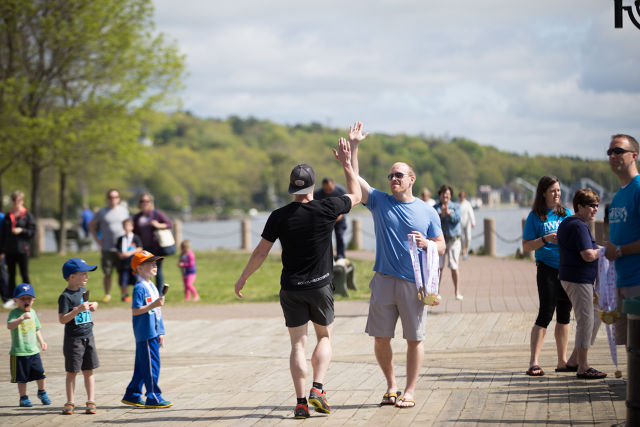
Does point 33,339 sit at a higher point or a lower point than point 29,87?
lower

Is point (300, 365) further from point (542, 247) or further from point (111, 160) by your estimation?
point (111, 160)

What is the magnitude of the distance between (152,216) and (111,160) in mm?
19505

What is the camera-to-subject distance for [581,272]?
7.56 meters

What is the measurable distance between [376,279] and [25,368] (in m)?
3.13

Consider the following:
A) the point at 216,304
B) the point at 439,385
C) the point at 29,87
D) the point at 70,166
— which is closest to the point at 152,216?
the point at 216,304

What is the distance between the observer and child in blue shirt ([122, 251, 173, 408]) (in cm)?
714

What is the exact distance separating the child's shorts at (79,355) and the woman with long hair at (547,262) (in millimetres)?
3862

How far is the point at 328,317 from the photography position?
6719 mm

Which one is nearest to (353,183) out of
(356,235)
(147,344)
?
(147,344)

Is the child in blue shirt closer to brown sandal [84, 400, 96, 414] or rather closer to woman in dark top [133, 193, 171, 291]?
brown sandal [84, 400, 96, 414]

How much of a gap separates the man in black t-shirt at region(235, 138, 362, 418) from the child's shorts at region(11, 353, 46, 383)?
2098 millimetres

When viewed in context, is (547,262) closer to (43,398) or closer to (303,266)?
(303,266)

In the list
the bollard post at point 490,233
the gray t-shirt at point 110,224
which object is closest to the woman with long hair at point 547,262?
the gray t-shirt at point 110,224

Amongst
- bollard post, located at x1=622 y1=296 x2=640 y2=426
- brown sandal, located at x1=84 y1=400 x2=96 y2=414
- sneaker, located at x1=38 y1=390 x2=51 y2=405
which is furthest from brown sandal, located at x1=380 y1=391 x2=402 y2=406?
sneaker, located at x1=38 y1=390 x2=51 y2=405
